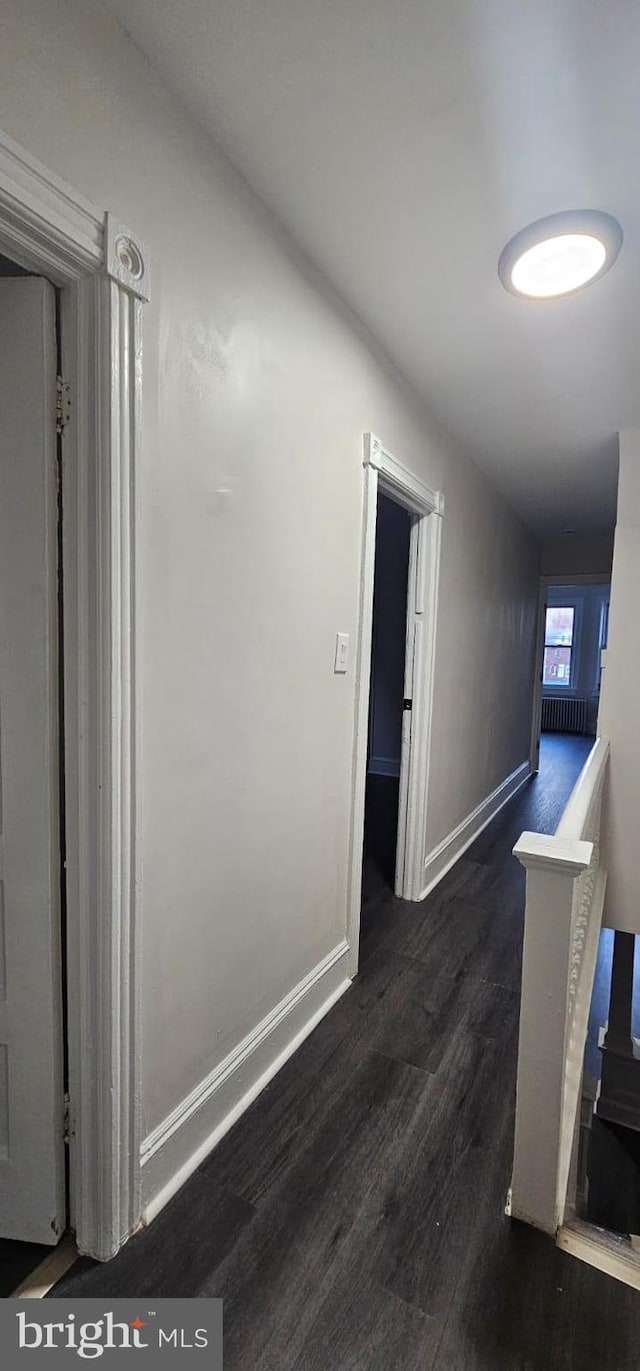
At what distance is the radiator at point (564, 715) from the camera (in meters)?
9.62

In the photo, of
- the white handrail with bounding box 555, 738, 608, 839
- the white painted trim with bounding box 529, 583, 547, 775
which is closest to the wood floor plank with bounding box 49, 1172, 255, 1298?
the white handrail with bounding box 555, 738, 608, 839

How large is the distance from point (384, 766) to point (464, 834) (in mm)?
2095

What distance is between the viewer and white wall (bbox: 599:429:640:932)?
3.08 m

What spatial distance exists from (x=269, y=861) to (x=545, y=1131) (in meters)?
0.94

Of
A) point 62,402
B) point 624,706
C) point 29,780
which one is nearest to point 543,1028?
point 29,780

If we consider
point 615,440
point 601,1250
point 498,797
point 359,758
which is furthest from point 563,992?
point 498,797

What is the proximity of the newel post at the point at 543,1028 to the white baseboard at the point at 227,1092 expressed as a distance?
0.75 meters

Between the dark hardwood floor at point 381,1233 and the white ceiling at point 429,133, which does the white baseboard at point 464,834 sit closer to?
the dark hardwood floor at point 381,1233

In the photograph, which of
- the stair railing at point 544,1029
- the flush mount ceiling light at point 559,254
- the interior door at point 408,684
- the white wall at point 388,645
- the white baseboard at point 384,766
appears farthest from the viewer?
the white baseboard at point 384,766

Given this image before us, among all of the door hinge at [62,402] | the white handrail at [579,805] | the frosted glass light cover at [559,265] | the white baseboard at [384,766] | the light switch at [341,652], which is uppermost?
the frosted glass light cover at [559,265]

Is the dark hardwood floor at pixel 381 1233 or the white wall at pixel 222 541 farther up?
the white wall at pixel 222 541

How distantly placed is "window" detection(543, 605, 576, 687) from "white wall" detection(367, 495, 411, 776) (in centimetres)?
504

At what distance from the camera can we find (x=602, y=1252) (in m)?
1.28

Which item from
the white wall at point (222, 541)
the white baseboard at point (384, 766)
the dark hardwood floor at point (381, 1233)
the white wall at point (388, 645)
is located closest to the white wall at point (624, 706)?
the dark hardwood floor at point (381, 1233)
